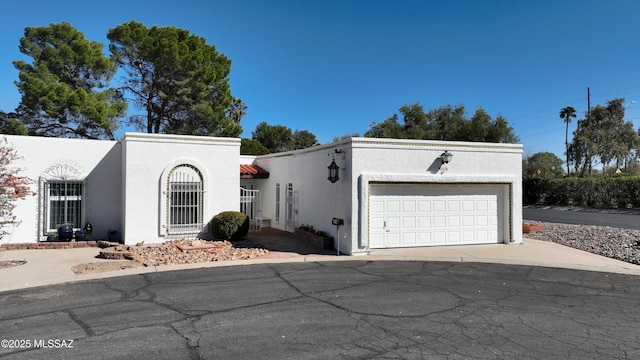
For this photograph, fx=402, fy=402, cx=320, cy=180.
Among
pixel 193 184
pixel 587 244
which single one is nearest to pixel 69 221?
pixel 193 184

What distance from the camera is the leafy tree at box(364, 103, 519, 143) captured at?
107 feet

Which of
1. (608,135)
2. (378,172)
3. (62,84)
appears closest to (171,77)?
(62,84)

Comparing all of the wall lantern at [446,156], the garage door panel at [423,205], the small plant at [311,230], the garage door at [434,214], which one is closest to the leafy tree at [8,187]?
the small plant at [311,230]

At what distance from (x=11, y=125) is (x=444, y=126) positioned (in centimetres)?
3095

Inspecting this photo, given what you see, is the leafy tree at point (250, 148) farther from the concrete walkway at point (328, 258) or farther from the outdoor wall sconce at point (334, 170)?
the outdoor wall sconce at point (334, 170)

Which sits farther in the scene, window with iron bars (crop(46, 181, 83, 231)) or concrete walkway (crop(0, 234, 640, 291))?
window with iron bars (crop(46, 181, 83, 231))

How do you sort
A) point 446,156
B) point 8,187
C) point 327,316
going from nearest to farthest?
point 327,316, point 8,187, point 446,156

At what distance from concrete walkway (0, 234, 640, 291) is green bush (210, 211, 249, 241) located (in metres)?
1.06

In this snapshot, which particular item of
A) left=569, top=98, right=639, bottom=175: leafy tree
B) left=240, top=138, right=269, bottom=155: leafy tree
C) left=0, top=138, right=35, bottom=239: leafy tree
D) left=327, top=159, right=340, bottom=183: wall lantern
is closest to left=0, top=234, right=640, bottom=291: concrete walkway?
left=0, top=138, right=35, bottom=239: leafy tree

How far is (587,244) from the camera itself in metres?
13.7

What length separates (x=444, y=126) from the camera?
116ft

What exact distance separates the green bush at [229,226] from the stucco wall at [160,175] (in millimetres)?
781

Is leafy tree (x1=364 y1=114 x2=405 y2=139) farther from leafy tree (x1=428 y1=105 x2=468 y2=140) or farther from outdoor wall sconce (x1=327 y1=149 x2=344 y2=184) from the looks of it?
outdoor wall sconce (x1=327 y1=149 x2=344 y2=184)

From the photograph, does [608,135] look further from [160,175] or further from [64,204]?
[64,204]
